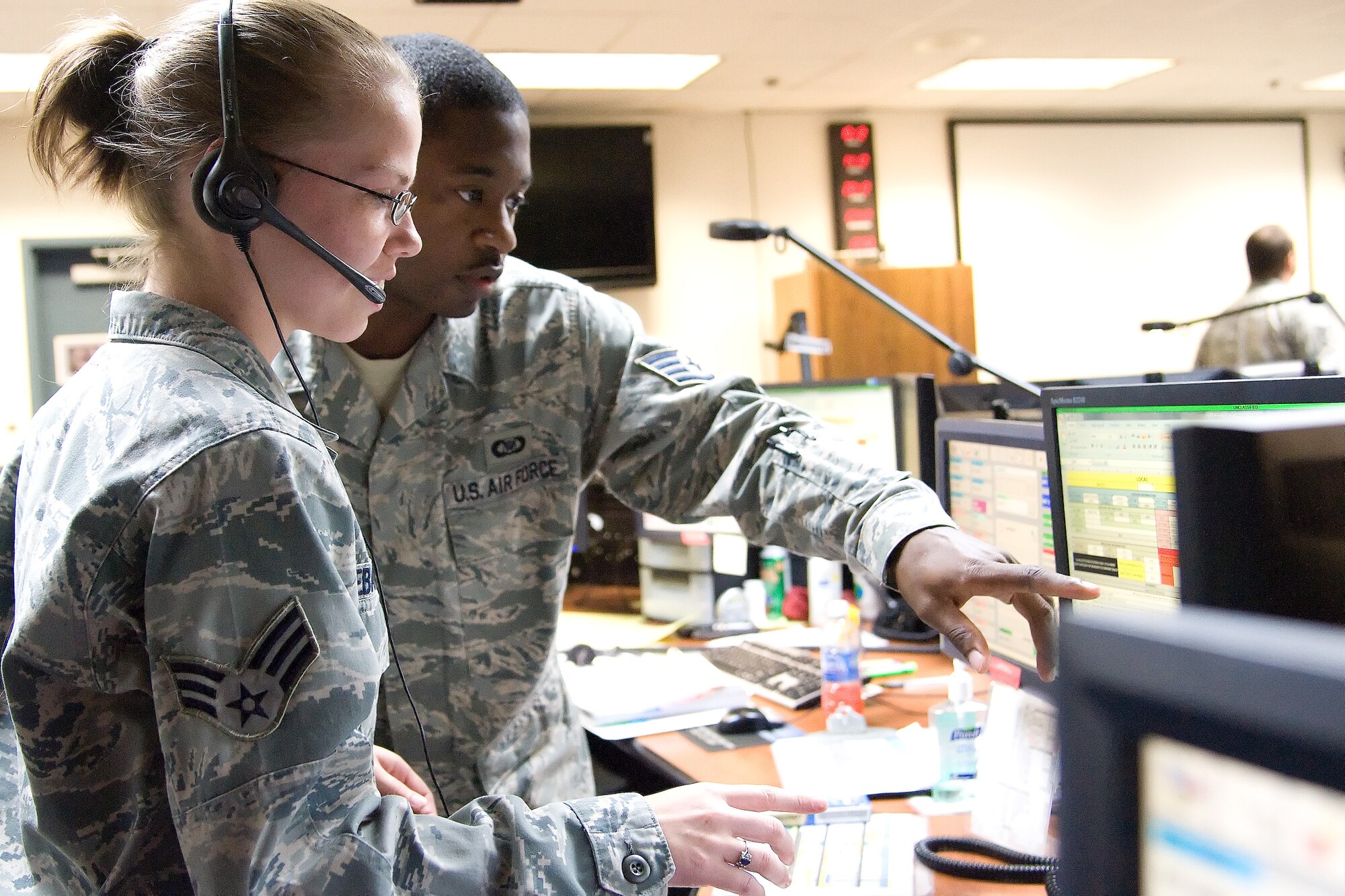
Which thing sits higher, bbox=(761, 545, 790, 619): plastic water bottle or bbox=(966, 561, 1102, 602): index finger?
bbox=(966, 561, 1102, 602): index finger

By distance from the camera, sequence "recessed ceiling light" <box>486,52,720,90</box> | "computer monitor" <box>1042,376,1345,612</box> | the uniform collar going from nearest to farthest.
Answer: the uniform collar → "computer monitor" <box>1042,376,1345,612</box> → "recessed ceiling light" <box>486,52,720,90</box>

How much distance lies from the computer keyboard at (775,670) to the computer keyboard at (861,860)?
0.49 meters

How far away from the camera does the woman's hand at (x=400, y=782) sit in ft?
3.07

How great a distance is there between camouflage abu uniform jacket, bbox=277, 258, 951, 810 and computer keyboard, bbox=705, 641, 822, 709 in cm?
46

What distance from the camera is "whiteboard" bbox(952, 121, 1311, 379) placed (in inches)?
246

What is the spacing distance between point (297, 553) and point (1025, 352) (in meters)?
6.21

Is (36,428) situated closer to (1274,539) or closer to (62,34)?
(62,34)

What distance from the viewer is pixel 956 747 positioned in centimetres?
125

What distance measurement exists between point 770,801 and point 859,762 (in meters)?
0.63

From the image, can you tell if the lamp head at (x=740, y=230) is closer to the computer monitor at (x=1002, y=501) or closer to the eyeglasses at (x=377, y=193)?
the computer monitor at (x=1002, y=501)

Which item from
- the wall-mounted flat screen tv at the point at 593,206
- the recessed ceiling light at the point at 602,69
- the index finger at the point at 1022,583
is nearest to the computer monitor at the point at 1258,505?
the index finger at the point at 1022,583

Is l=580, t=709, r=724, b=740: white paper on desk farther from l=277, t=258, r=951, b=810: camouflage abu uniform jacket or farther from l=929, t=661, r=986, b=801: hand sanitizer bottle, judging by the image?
l=929, t=661, r=986, b=801: hand sanitizer bottle

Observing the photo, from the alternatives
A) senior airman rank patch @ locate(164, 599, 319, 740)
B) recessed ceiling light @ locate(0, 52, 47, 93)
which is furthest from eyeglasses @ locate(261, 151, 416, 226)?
recessed ceiling light @ locate(0, 52, 47, 93)

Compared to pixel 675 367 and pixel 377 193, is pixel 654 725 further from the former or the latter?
pixel 377 193
